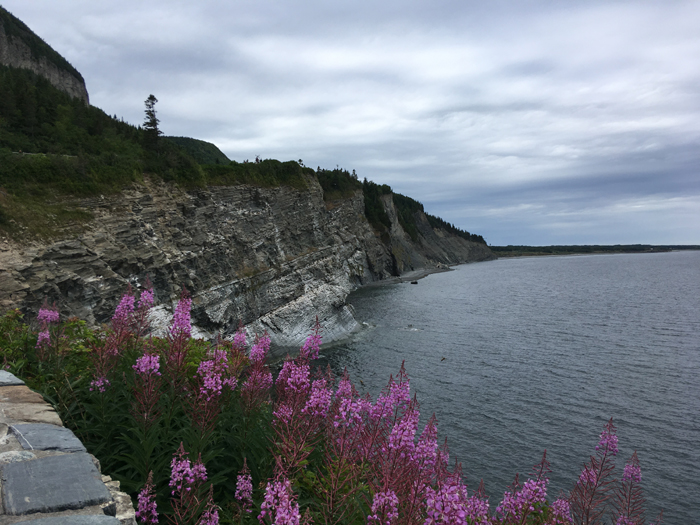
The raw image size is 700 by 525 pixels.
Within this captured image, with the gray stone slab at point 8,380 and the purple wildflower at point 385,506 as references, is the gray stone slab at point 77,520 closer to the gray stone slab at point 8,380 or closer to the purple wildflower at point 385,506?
the purple wildflower at point 385,506

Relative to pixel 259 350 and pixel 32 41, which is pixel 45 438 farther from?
pixel 32 41

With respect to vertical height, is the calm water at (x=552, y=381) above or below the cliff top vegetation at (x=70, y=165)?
below

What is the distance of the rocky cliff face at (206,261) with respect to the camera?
2609 centimetres

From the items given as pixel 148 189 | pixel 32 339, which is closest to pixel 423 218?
pixel 148 189

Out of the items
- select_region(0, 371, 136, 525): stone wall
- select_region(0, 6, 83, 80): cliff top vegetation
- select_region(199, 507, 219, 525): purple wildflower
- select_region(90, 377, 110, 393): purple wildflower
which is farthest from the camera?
select_region(0, 6, 83, 80): cliff top vegetation

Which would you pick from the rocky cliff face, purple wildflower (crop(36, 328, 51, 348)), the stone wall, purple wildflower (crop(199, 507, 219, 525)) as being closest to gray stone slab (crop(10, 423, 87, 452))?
the stone wall

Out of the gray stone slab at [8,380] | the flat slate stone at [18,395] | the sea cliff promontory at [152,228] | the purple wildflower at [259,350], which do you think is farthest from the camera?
the sea cliff promontory at [152,228]

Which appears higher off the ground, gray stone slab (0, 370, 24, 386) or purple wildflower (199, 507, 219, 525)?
gray stone slab (0, 370, 24, 386)

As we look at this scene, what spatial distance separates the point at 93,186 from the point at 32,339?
2858 cm

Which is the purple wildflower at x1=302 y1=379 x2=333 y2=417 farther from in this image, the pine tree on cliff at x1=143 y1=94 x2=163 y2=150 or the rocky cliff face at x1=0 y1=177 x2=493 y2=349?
the pine tree on cliff at x1=143 y1=94 x2=163 y2=150

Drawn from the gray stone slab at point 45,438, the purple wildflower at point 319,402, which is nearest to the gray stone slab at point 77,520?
the gray stone slab at point 45,438

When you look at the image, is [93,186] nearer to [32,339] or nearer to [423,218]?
[32,339]

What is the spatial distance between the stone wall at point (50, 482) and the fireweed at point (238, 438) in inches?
38.6

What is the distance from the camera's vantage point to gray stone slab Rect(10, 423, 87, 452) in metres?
3.38
